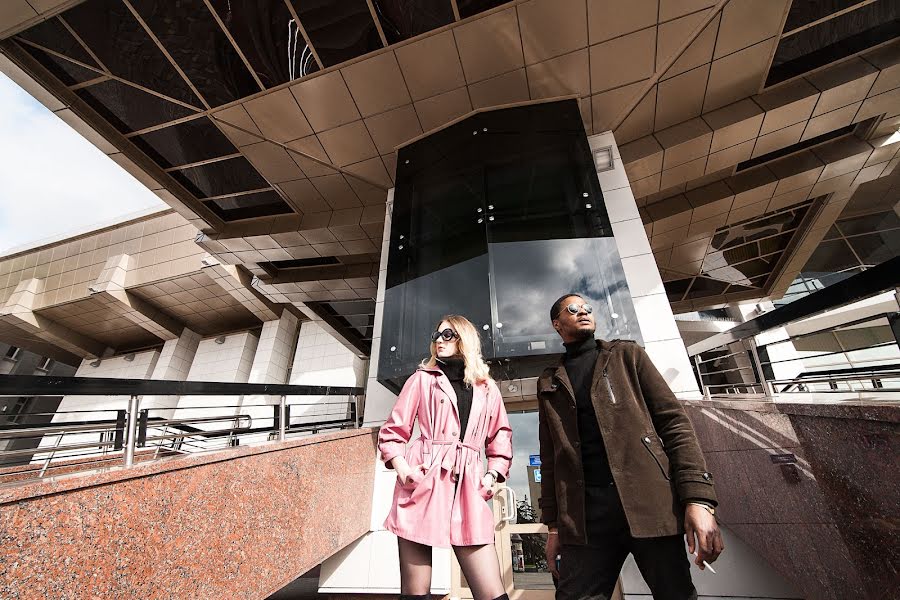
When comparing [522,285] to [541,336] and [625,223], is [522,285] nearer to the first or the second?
[541,336]

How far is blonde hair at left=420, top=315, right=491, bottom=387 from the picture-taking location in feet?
6.70

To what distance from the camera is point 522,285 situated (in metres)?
4.00

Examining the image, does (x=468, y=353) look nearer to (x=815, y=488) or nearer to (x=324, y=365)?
(x=815, y=488)

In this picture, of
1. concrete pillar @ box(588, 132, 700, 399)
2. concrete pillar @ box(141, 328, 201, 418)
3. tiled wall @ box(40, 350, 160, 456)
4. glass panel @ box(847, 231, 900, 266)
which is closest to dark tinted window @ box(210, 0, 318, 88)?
concrete pillar @ box(588, 132, 700, 399)

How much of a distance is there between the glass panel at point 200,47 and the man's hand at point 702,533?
20.0 feet

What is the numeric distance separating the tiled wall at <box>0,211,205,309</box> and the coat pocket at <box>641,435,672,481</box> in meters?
14.4

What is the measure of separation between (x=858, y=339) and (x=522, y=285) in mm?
16557

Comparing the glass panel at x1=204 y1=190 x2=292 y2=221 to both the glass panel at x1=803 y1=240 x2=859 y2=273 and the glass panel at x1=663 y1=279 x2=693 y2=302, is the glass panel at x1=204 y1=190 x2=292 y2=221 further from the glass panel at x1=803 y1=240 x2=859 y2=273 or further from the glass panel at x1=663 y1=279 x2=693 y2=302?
the glass panel at x1=803 y1=240 x2=859 y2=273

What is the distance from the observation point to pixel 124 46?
480cm

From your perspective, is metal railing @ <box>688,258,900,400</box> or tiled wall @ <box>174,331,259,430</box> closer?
metal railing @ <box>688,258,900,400</box>

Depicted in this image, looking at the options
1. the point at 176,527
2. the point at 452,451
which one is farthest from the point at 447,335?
the point at 176,527

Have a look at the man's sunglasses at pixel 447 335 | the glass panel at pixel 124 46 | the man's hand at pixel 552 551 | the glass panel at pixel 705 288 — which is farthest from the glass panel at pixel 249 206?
the glass panel at pixel 705 288

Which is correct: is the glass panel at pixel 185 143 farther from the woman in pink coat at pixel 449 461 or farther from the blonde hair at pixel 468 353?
the woman in pink coat at pixel 449 461

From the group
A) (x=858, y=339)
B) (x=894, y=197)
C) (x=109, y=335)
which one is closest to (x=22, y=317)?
(x=109, y=335)
